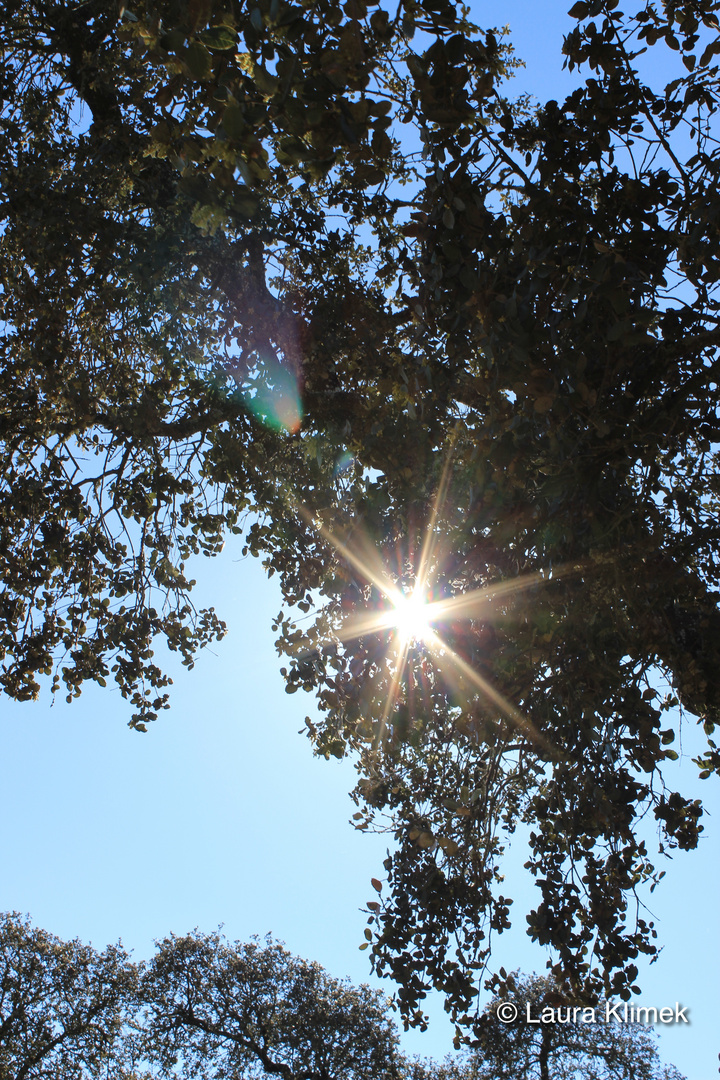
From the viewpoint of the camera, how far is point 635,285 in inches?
145

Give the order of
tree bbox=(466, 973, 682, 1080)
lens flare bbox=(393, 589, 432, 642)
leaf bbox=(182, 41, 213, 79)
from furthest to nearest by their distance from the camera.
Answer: tree bbox=(466, 973, 682, 1080), lens flare bbox=(393, 589, 432, 642), leaf bbox=(182, 41, 213, 79)

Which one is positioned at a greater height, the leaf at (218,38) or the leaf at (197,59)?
the leaf at (218,38)

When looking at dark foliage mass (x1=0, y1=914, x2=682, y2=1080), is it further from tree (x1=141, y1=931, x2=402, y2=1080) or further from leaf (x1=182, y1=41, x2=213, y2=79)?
leaf (x1=182, y1=41, x2=213, y2=79)

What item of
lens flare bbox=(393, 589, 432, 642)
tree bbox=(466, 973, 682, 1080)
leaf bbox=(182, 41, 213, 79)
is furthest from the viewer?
tree bbox=(466, 973, 682, 1080)

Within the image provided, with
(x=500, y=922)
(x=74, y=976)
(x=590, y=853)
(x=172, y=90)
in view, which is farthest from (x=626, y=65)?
(x=74, y=976)

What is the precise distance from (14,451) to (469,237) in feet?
19.2

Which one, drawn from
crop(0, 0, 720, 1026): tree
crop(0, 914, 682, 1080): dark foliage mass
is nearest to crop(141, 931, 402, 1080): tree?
crop(0, 914, 682, 1080): dark foliage mass

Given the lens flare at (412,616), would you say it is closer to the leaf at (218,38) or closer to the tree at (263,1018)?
the leaf at (218,38)

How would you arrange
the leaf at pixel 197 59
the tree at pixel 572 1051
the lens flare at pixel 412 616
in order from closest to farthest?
the leaf at pixel 197 59 < the lens flare at pixel 412 616 < the tree at pixel 572 1051

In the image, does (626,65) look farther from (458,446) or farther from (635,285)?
(458,446)

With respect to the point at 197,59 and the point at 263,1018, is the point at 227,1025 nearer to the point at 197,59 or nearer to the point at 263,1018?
the point at 263,1018

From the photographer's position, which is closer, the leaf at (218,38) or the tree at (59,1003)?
the leaf at (218,38)

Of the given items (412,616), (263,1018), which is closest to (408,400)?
(412,616)

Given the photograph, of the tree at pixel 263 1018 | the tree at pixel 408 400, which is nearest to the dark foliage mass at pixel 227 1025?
the tree at pixel 263 1018
